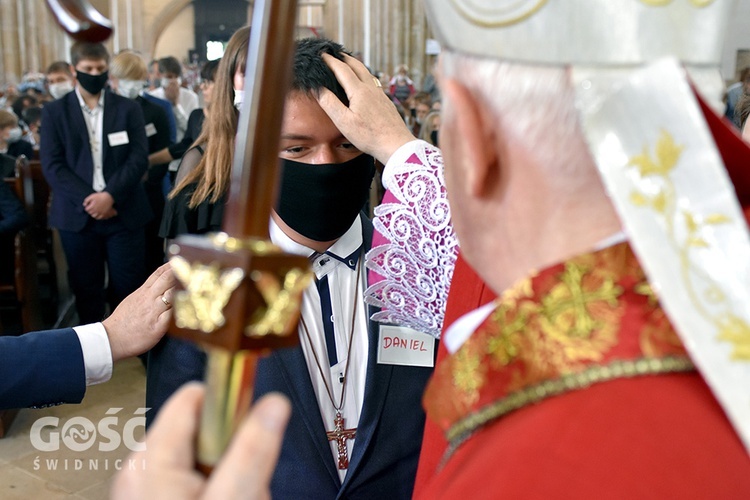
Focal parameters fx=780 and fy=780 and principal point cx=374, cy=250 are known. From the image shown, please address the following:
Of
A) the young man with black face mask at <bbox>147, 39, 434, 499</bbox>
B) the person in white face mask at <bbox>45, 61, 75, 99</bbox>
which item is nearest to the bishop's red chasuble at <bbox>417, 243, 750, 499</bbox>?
the young man with black face mask at <bbox>147, 39, 434, 499</bbox>

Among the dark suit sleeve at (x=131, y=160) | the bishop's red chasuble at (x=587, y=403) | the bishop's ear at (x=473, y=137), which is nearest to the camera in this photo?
the bishop's red chasuble at (x=587, y=403)

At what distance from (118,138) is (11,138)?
1.87 m

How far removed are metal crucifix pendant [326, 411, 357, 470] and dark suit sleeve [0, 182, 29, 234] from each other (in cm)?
319

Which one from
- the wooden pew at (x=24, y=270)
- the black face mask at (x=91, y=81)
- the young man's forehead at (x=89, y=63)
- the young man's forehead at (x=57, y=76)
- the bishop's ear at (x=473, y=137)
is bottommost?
the wooden pew at (x=24, y=270)

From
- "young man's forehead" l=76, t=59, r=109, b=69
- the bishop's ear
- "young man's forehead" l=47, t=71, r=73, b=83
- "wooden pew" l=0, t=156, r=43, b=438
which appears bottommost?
"wooden pew" l=0, t=156, r=43, b=438

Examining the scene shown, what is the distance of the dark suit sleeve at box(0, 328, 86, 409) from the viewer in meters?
1.51

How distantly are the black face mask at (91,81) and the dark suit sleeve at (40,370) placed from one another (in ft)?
10.6

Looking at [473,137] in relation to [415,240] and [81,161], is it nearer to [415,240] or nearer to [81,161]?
[415,240]

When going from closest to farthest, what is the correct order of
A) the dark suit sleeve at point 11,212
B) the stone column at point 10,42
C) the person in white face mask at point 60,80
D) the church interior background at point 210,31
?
the dark suit sleeve at point 11,212 < the person in white face mask at point 60,80 < the stone column at point 10,42 < the church interior background at point 210,31

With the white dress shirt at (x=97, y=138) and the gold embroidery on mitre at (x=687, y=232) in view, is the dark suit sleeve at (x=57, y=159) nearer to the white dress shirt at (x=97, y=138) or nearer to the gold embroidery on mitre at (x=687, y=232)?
the white dress shirt at (x=97, y=138)

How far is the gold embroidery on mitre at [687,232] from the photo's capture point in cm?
63

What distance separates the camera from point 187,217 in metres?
2.89

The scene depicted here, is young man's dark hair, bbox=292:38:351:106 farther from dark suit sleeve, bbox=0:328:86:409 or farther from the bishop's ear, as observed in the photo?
the bishop's ear

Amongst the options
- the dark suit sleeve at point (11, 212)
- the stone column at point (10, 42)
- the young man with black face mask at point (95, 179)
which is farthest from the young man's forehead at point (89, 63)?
the stone column at point (10, 42)
